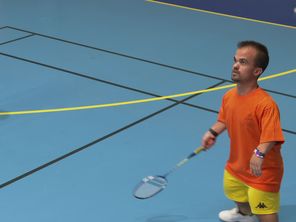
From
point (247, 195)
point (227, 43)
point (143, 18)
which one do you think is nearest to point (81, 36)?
point (143, 18)

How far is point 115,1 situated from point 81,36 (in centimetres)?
208

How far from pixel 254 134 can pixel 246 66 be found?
1.12 feet

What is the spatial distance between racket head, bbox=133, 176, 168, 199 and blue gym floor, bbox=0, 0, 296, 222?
167mm

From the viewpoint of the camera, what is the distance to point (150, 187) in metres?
3.06

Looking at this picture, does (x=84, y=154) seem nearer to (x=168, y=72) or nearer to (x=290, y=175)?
(x=290, y=175)

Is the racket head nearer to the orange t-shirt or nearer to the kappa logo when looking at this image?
the orange t-shirt

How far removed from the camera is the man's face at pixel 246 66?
8.63 ft

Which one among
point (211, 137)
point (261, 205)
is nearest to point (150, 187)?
point (211, 137)

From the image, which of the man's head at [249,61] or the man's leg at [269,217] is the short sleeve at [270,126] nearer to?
the man's head at [249,61]

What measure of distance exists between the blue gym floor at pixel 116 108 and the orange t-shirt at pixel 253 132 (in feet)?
1.71

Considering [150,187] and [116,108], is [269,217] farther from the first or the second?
[116,108]

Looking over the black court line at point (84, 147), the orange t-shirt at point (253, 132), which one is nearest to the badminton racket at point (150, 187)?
the orange t-shirt at point (253, 132)

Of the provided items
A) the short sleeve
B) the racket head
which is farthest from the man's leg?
the racket head

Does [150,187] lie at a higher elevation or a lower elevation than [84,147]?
higher
